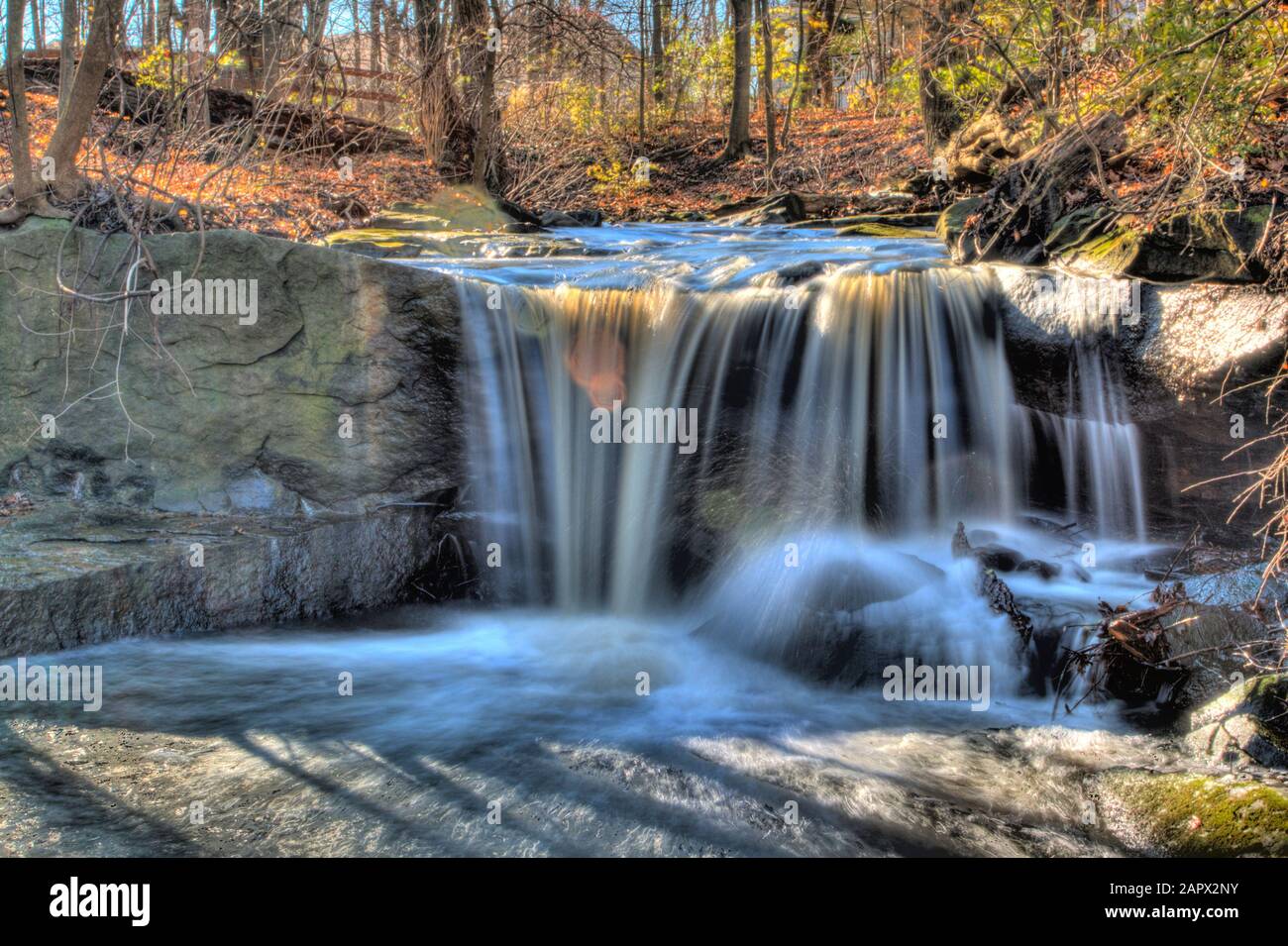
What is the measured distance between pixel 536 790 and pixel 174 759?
1541 mm

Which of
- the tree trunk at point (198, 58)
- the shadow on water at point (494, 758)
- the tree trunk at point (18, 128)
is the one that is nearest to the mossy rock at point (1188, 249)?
the shadow on water at point (494, 758)

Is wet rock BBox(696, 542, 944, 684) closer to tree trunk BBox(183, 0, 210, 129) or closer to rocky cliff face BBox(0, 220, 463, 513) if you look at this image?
rocky cliff face BBox(0, 220, 463, 513)

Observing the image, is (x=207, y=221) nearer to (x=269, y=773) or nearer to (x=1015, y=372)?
(x=269, y=773)

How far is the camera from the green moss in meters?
3.45

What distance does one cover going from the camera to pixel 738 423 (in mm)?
7227

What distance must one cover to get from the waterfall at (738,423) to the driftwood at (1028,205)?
0.95 metres

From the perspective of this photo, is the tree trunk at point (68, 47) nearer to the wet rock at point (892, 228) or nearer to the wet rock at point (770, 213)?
the wet rock at point (892, 228)

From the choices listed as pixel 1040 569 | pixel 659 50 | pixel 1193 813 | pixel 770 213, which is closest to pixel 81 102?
pixel 1040 569

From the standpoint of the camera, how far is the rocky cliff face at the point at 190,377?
6605 mm

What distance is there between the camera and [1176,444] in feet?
22.0

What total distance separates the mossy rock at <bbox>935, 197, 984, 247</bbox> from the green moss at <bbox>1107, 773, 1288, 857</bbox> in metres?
5.88

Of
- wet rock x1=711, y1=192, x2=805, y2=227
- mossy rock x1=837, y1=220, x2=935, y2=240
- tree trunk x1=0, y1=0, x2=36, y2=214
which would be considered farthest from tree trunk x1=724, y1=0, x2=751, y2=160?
tree trunk x1=0, y1=0, x2=36, y2=214

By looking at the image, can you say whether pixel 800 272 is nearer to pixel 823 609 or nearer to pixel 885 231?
pixel 823 609

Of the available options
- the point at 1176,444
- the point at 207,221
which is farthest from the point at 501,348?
the point at 1176,444
